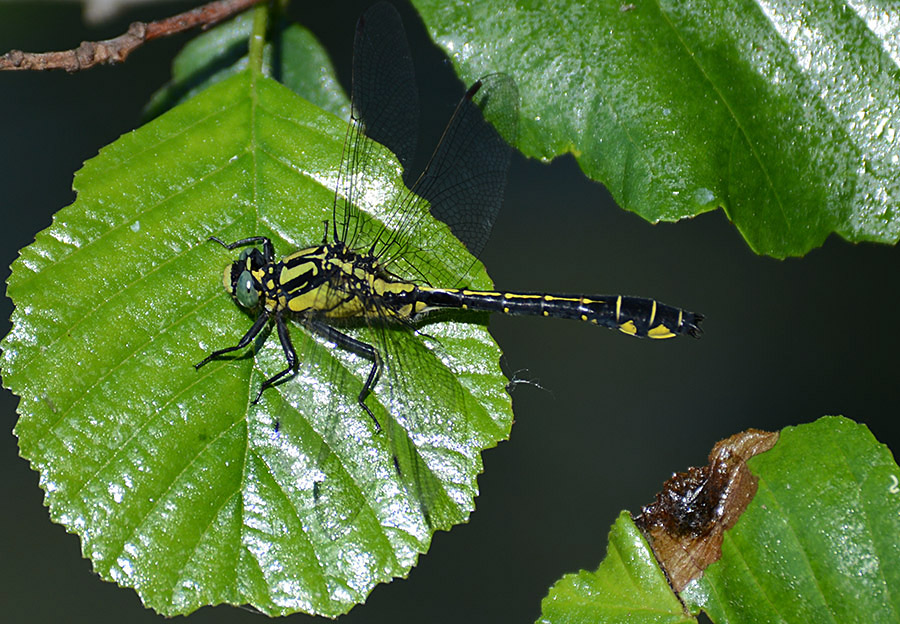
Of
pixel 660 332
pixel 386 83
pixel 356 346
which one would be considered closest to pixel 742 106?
pixel 660 332

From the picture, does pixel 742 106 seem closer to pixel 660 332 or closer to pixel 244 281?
pixel 660 332

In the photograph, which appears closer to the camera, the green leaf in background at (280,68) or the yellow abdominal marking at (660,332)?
the yellow abdominal marking at (660,332)

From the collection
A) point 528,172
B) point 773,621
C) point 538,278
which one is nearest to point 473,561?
point 538,278

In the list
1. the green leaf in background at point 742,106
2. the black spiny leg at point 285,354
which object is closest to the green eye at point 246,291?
the black spiny leg at point 285,354

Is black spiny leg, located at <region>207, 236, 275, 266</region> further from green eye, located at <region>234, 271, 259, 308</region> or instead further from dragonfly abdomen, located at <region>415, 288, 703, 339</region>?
dragonfly abdomen, located at <region>415, 288, 703, 339</region>

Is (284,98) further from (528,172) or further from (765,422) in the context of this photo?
(765,422)

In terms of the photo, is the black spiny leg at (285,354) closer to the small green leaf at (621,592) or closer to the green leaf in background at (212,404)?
the green leaf in background at (212,404)

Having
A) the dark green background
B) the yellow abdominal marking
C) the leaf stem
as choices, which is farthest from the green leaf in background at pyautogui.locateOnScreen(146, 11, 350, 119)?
the dark green background
